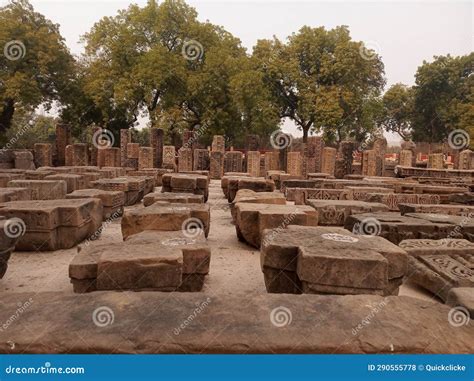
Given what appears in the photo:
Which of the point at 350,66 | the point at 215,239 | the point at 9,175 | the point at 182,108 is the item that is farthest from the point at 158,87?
the point at 215,239

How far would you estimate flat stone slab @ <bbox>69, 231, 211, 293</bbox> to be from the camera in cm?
294

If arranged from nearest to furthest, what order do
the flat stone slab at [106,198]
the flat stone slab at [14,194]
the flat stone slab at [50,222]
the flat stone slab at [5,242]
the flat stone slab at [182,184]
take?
the flat stone slab at [5,242], the flat stone slab at [50,222], the flat stone slab at [14,194], the flat stone slab at [106,198], the flat stone slab at [182,184]

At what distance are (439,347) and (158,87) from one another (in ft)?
80.3

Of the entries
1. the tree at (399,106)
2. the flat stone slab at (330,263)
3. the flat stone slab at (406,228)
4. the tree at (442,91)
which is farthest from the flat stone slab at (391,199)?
the tree at (399,106)

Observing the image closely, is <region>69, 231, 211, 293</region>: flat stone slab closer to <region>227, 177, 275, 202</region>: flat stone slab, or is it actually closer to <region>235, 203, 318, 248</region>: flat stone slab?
<region>235, 203, 318, 248</region>: flat stone slab

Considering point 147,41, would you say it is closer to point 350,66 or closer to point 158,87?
point 158,87

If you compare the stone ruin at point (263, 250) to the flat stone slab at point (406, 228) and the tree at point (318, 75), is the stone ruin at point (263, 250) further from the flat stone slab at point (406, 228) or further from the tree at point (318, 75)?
the tree at point (318, 75)

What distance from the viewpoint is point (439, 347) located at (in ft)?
6.32

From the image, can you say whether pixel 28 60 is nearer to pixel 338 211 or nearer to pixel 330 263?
pixel 338 211

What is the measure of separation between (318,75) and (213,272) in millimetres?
25483

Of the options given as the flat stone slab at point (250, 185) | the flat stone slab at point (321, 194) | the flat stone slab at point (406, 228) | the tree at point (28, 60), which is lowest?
the flat stone slab at point (406, 228)

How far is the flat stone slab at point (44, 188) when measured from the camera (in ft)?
24.2

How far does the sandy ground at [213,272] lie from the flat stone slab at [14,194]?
5.10ft

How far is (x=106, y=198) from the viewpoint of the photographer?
6969 mm
